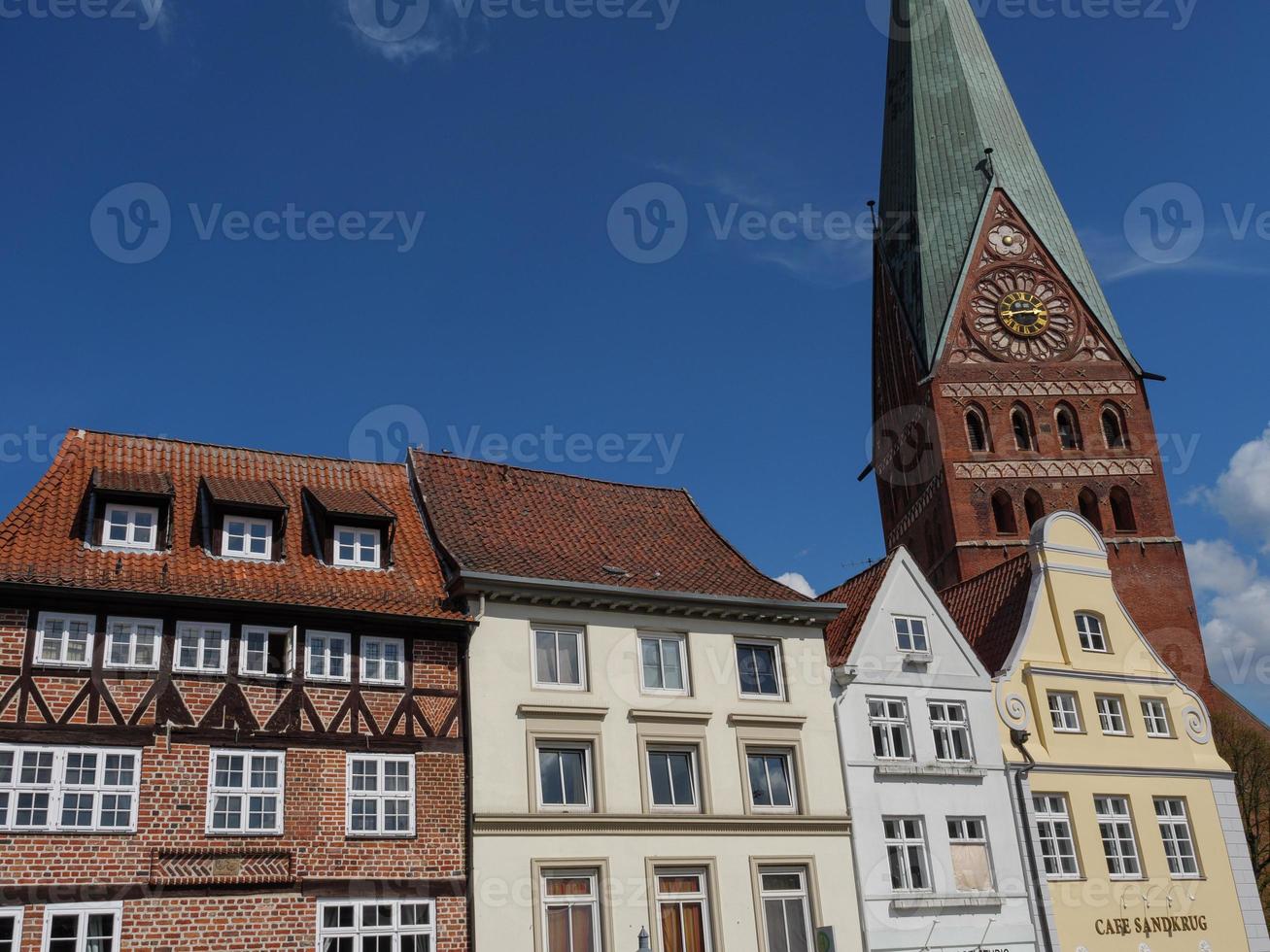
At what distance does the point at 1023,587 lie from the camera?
120ft

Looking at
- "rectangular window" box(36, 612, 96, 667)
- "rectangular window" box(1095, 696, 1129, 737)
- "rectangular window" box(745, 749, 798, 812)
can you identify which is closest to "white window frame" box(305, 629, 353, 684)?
"rectangular window" box(36, 612, 96, 667)

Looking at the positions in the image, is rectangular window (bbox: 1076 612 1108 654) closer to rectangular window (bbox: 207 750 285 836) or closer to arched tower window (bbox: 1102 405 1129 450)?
rectangular window (bbox: 207 750 285 836)

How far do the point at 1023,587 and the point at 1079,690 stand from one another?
10.7 ft

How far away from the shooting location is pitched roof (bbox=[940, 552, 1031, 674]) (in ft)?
117

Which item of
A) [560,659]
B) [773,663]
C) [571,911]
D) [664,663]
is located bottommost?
[571,911]

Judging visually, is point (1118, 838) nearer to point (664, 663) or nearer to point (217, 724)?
point (664, 663)

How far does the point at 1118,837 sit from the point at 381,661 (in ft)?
59.7

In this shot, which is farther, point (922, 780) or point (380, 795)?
point (922, 780)

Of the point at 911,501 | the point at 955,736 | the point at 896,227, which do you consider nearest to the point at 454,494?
the point at 955,736

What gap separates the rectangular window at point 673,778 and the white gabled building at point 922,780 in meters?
3.70

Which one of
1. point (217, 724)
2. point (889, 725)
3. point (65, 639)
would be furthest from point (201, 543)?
point (889, 725)

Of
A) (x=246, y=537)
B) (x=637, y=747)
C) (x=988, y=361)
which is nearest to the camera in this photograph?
(x=246, y=537)

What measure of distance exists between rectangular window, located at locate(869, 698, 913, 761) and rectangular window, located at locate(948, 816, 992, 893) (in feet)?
6.22

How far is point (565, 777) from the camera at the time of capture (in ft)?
91.2
